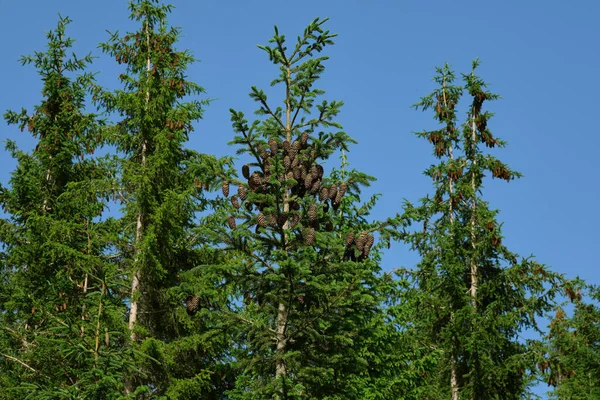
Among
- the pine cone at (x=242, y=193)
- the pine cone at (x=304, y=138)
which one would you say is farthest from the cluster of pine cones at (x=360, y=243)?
the pine cone at (x=304, y=138)

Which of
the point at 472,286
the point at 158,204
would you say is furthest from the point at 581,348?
the point at 158,204

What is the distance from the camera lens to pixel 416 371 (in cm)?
1686

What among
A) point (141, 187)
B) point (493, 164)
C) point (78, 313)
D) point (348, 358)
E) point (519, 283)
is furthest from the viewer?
point (493, 164)

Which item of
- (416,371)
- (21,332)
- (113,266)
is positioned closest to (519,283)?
(416,371)

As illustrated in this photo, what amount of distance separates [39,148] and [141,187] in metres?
6.00

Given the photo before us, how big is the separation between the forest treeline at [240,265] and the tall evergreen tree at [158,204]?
0.05 metres

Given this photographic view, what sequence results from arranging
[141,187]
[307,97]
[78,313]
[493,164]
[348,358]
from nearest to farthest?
[348,358] → [307,97] → [141,187] → [78,313] → [493,164]

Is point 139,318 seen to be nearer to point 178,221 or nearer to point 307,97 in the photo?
point 178,221

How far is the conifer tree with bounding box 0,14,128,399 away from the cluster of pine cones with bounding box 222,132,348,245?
4.03 meters

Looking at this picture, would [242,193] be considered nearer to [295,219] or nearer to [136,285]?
[295,219]

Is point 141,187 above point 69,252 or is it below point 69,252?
above

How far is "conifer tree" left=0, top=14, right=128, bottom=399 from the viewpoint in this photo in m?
17.1

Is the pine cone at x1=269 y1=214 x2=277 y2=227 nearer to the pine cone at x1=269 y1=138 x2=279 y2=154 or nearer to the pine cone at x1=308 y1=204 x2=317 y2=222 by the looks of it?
the pine cone at x1=308 y1=204 x2=317 y2=222

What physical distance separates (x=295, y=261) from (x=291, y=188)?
6.32 ft
